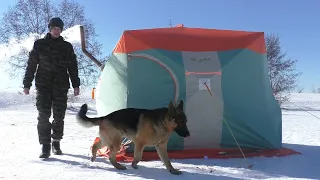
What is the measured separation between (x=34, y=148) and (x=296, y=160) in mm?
4334

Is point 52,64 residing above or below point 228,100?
above

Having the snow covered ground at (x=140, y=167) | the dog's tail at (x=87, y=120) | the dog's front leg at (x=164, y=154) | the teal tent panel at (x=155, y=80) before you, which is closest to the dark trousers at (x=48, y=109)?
the snow covered ground at (x=140, y=167)

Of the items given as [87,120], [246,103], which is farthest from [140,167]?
[246,103]

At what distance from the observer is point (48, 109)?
5.09 meters

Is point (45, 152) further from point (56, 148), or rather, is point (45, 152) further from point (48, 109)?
point (48, 109)

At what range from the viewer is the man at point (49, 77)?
5.05 metres

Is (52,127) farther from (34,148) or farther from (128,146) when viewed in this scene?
(128,146)

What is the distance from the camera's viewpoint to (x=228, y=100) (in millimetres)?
5410

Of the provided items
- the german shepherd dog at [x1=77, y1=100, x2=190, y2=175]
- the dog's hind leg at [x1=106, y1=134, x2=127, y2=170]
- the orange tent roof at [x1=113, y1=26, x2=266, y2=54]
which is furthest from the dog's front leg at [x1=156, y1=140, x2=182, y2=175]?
the orange tent roof at [x1=113, y1=26, x2=266, y2=54]

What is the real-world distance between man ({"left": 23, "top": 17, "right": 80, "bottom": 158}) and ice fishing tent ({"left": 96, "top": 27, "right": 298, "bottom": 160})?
85 centimetres

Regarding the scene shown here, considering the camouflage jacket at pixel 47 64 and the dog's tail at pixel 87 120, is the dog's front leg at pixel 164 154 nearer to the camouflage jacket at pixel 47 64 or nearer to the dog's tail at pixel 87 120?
the dog's tail at pixel 87 120

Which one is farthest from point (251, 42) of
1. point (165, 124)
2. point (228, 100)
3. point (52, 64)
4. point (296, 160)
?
point (52, 64)

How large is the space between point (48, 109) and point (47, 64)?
69cm

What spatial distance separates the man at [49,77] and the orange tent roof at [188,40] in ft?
3.22
